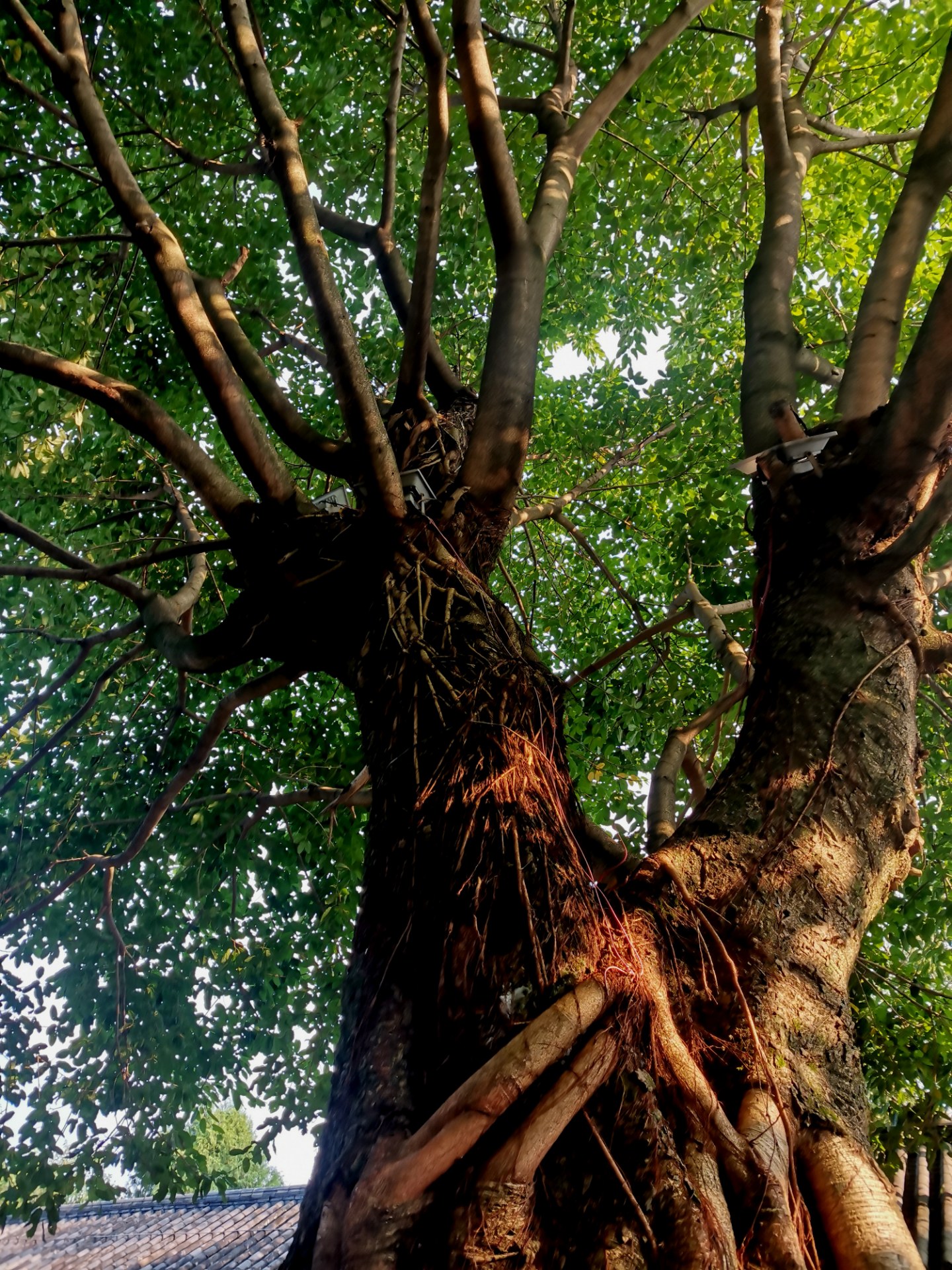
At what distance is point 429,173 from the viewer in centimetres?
300

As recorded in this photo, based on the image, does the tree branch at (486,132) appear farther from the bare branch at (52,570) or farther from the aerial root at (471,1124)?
the aerial root at (471,1124)

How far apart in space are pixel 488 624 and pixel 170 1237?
1283 cm

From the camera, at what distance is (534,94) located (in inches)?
230

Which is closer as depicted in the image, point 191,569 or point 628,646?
point 628,646

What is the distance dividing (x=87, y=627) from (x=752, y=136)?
6248 mm

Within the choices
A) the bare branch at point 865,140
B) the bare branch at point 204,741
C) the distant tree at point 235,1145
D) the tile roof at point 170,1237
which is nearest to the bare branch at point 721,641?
the bare branch at point 204,741

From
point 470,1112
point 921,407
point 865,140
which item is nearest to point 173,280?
point 921,407

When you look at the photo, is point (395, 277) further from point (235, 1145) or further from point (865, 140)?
point (235, 1145)

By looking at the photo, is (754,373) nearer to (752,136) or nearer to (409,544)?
(409,544)

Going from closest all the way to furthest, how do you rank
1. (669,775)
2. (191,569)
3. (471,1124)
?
1. (471,1124)
2. (669,775)
3. (191,569)

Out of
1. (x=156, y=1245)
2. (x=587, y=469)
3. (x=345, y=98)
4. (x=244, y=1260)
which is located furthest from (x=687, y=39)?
(x=156, y=1245)

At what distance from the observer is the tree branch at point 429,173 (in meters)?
2.93

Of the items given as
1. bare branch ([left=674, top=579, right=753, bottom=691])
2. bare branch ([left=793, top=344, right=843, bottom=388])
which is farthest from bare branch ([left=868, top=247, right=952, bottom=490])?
bare branch ([left=793, top=344, right=843, bottom=388])

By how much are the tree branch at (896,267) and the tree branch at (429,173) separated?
5.00 feet
